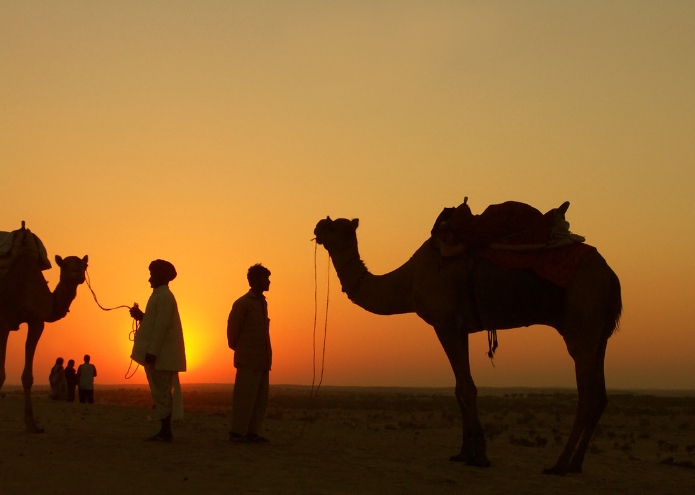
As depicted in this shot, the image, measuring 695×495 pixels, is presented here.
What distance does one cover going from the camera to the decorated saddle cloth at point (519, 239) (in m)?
11.2

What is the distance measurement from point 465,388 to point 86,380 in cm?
1790

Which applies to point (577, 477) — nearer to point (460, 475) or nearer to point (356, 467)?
point (460, 475)

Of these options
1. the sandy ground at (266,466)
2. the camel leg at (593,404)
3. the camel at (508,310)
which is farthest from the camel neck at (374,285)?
the camel leg at (593,404)

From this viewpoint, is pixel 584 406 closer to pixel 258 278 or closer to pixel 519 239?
pixel 519 239

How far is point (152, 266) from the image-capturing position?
40.2 ft

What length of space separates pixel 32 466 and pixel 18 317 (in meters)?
4.17

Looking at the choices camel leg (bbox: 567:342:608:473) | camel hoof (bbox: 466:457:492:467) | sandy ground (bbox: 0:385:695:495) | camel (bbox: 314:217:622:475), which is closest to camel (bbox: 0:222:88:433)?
sandy ground (bbox: 0:385:695:495)

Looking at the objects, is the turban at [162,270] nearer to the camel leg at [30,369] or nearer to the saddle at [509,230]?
the camel leg at [30,369]

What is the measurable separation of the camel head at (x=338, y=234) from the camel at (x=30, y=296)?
4070 mm

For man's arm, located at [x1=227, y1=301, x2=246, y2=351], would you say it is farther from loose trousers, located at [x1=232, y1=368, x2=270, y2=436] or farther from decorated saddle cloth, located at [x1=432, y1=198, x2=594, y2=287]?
decorated saddle cloth, located at [x1=432, y1=198, x2=594, y2=287]

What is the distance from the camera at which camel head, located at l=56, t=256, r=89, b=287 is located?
1323 cm

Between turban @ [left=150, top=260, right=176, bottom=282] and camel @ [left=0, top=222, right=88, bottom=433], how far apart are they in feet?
→ 6.08

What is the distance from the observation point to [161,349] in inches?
460

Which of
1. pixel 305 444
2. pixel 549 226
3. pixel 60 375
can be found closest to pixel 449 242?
pixel 549 226
